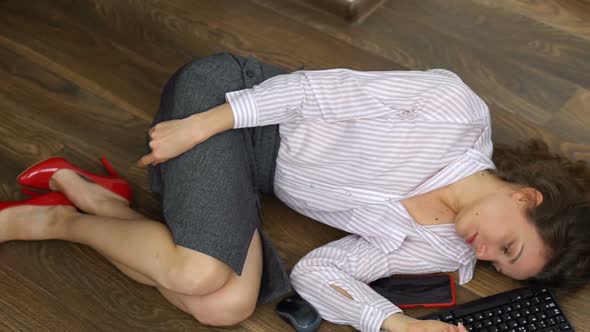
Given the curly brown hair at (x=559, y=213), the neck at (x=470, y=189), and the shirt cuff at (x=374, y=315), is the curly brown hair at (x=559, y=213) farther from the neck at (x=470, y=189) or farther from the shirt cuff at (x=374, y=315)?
the shirt cuff at (x=374, y=315)

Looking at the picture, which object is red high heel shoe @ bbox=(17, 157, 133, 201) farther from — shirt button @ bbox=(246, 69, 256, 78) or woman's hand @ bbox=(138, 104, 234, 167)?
shirt button @ bbox=(246, 69, 256, 78)

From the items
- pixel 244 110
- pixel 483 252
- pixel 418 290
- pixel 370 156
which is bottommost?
pixel 418 290

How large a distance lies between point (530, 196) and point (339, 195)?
0.35 m

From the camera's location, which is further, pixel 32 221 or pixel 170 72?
pixel 170 72

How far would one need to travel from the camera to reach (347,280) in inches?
54.6

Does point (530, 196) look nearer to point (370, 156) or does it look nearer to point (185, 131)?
point (370, 156)

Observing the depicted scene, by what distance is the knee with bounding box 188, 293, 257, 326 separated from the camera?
1380 millimetres

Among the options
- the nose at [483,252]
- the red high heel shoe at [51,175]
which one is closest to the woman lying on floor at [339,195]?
the nose at [483,252]

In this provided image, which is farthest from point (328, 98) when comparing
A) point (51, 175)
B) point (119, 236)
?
point (51, 175)

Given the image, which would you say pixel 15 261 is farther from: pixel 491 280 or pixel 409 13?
pixel 409 13

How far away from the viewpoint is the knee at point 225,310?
Result: 54.3 inches

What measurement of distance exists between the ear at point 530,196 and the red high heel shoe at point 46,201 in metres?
0.90

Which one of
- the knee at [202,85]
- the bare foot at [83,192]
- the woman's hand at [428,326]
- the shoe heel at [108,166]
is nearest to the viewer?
the woman's hand at [428,326]

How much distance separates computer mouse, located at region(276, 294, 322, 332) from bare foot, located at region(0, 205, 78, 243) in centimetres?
47
